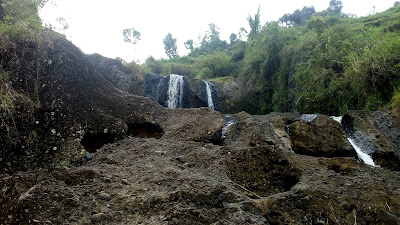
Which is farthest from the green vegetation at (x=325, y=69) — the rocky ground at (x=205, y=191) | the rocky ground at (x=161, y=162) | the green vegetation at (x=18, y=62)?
the green vegetation at (x=18, y=62)

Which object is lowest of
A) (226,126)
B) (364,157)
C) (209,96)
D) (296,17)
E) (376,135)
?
(364,157)

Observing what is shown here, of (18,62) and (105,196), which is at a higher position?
(18,62)

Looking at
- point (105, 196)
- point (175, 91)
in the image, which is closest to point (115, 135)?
point (105, 196)

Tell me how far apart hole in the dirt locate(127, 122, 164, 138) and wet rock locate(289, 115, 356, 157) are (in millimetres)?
3793

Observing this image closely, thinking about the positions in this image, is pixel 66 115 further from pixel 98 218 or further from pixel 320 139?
pixel 320 139

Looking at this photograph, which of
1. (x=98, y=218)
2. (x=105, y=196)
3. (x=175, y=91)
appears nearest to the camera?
(x=98, y=218)

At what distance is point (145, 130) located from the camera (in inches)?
319

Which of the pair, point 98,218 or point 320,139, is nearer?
point 98,218

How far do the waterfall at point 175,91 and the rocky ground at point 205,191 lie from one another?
1033 cm

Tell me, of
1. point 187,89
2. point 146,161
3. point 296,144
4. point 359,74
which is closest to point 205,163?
point 146,161

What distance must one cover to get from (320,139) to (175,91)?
10081 mm

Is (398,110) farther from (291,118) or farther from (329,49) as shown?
(329,49)

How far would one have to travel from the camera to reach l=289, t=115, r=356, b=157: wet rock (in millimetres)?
6953

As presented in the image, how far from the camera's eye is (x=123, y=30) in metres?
30.5
